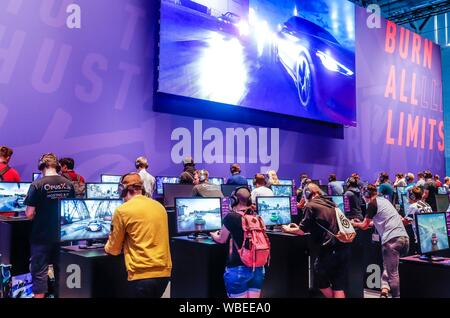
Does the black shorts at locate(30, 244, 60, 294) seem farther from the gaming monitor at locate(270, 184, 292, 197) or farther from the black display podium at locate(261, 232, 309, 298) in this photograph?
the gaming monitor at locate(270, 184, 292, 197)

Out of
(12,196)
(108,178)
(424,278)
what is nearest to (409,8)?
(108,178)

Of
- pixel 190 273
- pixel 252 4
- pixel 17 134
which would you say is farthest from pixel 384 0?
pixel 190 273

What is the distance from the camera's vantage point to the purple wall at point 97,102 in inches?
298

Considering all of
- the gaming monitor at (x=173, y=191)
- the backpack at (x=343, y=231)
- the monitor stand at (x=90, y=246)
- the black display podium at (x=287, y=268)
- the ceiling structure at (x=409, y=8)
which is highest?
the ceiling structure at (x=409, y=8)

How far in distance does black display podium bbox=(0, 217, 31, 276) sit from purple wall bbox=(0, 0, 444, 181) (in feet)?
9.12

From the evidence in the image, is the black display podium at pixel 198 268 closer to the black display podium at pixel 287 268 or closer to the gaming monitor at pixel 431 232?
the black display podium at pixel 287 268

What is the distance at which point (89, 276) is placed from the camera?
3.62 m

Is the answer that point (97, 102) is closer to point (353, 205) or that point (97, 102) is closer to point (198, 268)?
point (353, 205)

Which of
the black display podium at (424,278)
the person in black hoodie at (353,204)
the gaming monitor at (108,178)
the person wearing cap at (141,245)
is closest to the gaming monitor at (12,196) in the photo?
the person wearing cap at (141,245)

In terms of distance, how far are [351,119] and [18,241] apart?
35.7 feet

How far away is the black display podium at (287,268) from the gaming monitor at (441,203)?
135 inches

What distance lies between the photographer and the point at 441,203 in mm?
A: 7402

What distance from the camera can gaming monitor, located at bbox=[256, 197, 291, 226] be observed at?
5.45 m
